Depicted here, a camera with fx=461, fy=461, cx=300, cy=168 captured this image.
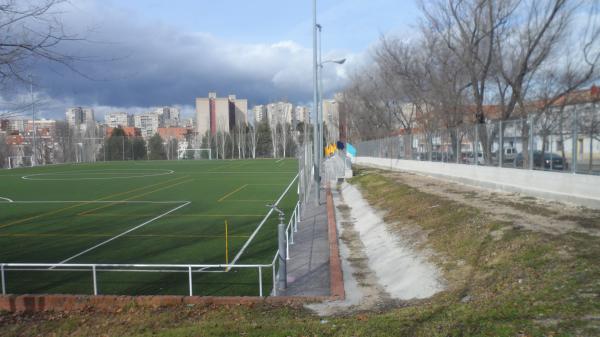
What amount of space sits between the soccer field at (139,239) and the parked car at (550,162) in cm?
925

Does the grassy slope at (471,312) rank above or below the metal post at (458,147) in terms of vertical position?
below

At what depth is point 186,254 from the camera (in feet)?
44.1

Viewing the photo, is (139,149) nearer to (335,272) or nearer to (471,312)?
(335,272)

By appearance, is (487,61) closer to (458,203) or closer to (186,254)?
(458,203)

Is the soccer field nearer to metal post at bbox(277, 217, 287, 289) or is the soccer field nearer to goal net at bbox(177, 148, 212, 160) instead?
metal post at bbox(277, 217, 287, 289)

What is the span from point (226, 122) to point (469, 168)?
122391 millimetres

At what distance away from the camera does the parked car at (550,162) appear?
14.2 meters

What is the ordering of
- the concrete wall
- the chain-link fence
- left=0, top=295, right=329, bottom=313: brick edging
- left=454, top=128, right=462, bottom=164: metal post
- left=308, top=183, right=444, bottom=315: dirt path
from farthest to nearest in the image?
left=454, top=128, right=462, bottom=164: metal post < the chain-link fence < the concrete wall < left=308, top=183, right=444, bottom=315: dirt path < left=0, top=295, right=329, bottom=313: brick edging

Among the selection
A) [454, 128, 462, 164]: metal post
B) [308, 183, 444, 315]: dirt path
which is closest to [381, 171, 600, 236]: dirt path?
[308, 183, 444, 315]: dirt path

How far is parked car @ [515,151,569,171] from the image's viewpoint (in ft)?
46.6

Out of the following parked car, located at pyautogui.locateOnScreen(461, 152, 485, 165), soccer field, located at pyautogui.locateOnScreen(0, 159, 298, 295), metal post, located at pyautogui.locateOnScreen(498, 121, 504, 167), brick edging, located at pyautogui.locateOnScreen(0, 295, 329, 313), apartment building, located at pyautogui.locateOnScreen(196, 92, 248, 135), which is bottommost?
soccer field, located at pyautogui.locateOnScreen(0, 159, 298, 295)

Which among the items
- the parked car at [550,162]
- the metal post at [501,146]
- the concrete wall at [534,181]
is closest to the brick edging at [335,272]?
the concrete wall at [534,181]

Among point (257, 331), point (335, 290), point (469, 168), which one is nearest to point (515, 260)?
point (335, 290)

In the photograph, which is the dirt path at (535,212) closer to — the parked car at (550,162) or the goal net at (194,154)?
the parked car at (550,162)
